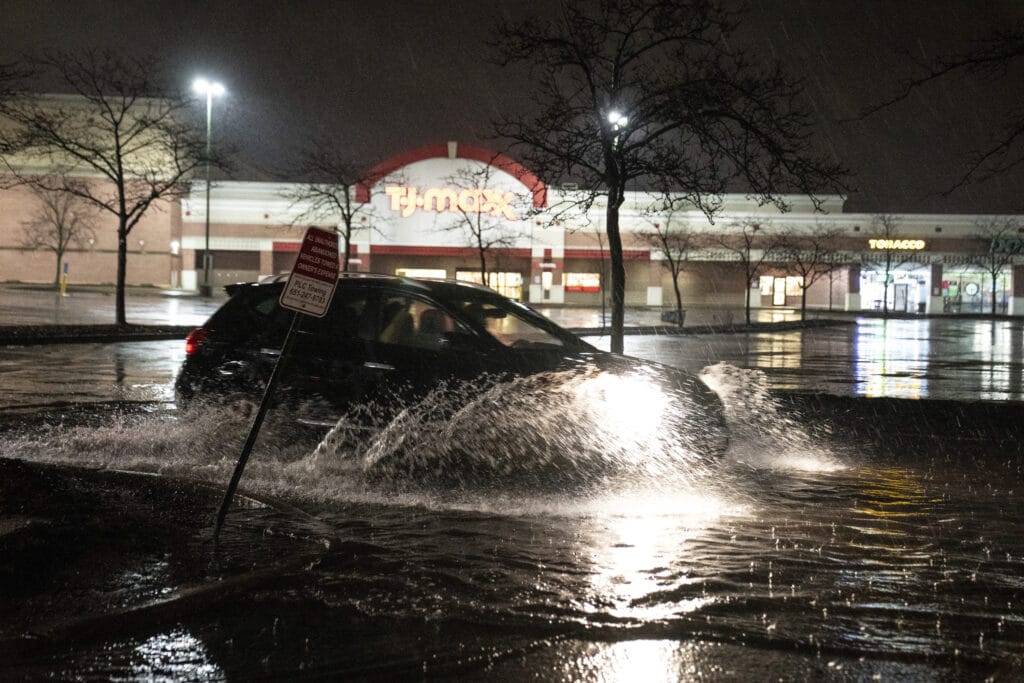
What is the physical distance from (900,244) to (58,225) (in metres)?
51.7

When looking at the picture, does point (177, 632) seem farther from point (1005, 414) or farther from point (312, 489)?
point (1005, 414)

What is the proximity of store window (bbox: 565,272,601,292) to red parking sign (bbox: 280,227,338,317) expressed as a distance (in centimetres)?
6322

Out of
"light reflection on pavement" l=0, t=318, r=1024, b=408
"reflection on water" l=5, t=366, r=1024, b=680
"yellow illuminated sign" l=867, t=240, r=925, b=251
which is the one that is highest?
"yellow illuminated sign" l=867, t=240, r=925, b=251

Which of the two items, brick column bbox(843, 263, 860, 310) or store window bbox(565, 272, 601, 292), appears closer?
store window bbox(565, 272, 601, 292)

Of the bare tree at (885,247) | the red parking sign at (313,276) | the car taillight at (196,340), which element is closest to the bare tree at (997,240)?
the bare tree at (885,247)

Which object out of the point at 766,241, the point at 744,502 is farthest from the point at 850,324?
the point at 744,502

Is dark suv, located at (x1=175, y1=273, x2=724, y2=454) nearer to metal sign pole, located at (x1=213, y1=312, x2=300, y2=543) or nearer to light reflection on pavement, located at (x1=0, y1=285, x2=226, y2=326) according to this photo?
metal sign pole, located at (x1=213, y1=312, x2=300, y2=543)

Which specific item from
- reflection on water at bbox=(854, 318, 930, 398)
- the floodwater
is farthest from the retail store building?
the floodwater

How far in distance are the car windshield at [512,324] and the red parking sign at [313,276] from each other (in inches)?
86.0

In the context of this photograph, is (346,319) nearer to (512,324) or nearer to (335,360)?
(335,360)

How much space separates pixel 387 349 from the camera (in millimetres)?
8633

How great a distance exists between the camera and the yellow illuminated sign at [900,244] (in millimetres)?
68625

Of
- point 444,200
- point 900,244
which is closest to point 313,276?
point 444,200

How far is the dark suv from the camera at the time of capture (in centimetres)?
843
